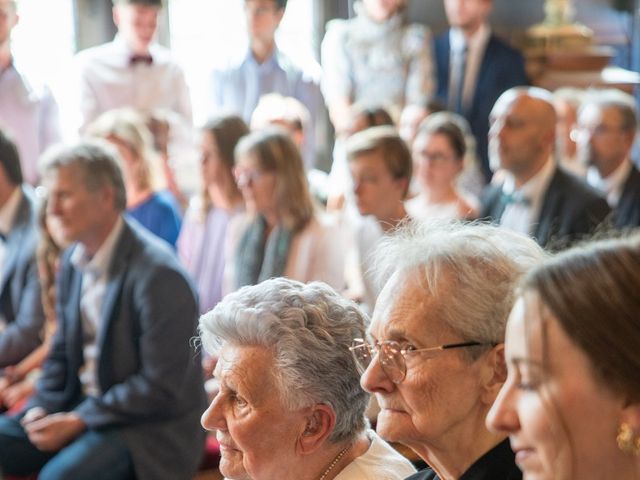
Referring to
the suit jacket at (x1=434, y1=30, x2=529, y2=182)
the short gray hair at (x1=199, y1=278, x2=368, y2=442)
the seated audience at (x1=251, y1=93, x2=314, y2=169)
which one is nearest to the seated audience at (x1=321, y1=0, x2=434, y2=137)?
the suit jacket at (x1=434, y1=30, x2=529, y2=182)

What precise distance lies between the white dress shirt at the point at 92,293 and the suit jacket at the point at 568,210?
1.54 m

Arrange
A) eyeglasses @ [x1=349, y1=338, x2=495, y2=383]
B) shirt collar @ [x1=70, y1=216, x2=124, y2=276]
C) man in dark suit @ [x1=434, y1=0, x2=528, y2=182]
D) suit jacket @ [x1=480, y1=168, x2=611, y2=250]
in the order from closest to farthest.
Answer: eyeglasses @ [x1=349, y1=338, x2=495, y2=383], shirt collar @ [x1=70, y1=216, x2=124, y2=276], suit jacket @ [x1=480, y1=168, x2=611, y2=250], man in dark suit @ [x1=434, y1=0, x2=528, y2=182]

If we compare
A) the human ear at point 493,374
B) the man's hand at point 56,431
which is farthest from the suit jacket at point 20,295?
the human ear at point 493,374

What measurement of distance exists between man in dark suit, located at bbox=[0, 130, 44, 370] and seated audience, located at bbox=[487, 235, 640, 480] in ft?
10.5

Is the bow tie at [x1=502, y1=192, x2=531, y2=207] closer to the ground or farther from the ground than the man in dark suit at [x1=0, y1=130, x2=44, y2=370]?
farther from the ground

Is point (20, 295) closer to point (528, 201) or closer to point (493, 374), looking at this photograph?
point (528, 201)

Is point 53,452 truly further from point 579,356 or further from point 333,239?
point 579,356

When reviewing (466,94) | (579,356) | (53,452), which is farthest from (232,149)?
(579,356)

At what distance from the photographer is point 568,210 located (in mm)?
4441

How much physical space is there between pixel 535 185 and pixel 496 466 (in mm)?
2998

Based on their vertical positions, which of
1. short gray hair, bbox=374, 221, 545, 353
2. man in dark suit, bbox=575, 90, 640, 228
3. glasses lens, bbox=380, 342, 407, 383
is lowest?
man in dark suit, bbox=575, 90, 640, 228

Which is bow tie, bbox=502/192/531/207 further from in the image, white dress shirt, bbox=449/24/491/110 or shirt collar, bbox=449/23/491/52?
shirt collar, bbox=449/23/491/52

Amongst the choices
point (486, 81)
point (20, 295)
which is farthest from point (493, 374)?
point (486, 81)

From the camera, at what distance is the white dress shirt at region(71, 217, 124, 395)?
362 centimetres
